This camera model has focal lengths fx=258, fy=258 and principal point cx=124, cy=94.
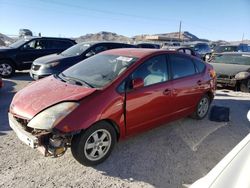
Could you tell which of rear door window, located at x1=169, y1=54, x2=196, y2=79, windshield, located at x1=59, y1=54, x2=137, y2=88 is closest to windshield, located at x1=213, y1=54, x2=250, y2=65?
rear door window, located at x1=169, y1=54, x2=196, y2=79

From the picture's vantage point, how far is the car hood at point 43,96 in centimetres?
339

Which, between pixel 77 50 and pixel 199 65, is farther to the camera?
pixel 77 50

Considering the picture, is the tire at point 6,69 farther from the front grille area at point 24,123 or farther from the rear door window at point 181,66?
the rear door window at point 181,66

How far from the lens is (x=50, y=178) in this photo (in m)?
3.28

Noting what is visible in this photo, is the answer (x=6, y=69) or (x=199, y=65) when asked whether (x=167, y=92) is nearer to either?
(x=199, y=65)

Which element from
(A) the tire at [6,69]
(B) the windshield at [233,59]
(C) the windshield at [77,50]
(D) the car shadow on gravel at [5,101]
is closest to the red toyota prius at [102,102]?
(D) the car shadow on gravel at [5,101]

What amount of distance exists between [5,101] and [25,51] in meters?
4.85

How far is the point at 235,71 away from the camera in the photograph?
9430 millimetres

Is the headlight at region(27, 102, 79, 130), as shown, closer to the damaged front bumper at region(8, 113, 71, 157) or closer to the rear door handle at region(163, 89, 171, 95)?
the damaged front bumper at region(8, 113, 71, 157)

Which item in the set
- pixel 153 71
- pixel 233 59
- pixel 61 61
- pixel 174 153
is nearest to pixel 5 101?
pixel 61 61

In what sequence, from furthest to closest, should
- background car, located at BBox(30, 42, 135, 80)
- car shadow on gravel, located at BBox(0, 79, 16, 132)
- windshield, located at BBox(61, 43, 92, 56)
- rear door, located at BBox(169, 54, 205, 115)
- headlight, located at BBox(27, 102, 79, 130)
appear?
windshield, located at BBox(61, 43, 92, 56) → background car, located at BBox(30, 42, 135, 80) → car shadow on gravel, located at BBox(0, 79, 16, 132) → rear door, located at BBox(169, 54, 205, 115) → headlight, located at BBox(27, 102, 79, 130)

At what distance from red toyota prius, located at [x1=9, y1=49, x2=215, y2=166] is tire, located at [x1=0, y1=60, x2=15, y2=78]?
6.91 metres

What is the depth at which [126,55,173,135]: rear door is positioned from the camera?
12.7 ft

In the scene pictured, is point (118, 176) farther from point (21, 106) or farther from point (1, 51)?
point (1, 51)
